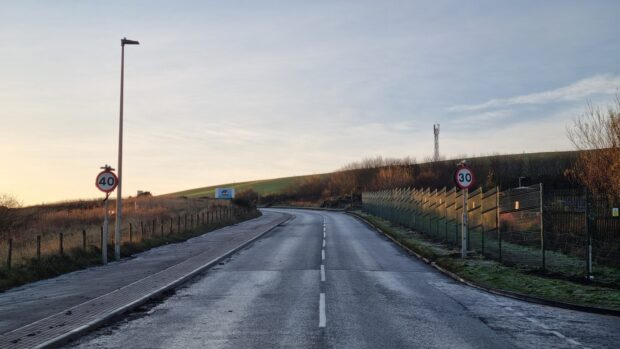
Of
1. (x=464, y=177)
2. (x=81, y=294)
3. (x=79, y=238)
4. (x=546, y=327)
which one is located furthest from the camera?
(x=79, y=238)

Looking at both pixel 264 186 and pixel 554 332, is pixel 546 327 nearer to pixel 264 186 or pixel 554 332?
pixel 554 332

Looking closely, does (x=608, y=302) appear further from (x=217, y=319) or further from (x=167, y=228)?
(x=167, y=228)

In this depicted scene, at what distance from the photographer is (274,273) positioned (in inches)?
655

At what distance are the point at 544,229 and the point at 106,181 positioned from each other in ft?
47.6

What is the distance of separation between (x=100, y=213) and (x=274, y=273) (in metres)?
36.5

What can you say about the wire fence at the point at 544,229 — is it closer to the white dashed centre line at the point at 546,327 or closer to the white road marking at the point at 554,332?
the white dashed centre line at the point at 546,327

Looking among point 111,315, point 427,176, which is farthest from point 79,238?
point 427,176

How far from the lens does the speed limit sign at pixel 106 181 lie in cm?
1927

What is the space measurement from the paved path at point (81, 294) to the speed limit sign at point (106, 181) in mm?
2700

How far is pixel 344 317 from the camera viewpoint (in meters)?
9.96

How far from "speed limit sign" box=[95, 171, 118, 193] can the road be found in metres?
5.43

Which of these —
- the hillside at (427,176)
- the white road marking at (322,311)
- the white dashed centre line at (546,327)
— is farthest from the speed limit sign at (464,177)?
the hillside at (427,176)

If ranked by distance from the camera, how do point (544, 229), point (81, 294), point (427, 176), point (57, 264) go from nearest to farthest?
1. point (81, 294)
2. point (544, 229)
3. point (57, 264)
4. point (427, 176)

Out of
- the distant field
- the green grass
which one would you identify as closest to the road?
the green grass
